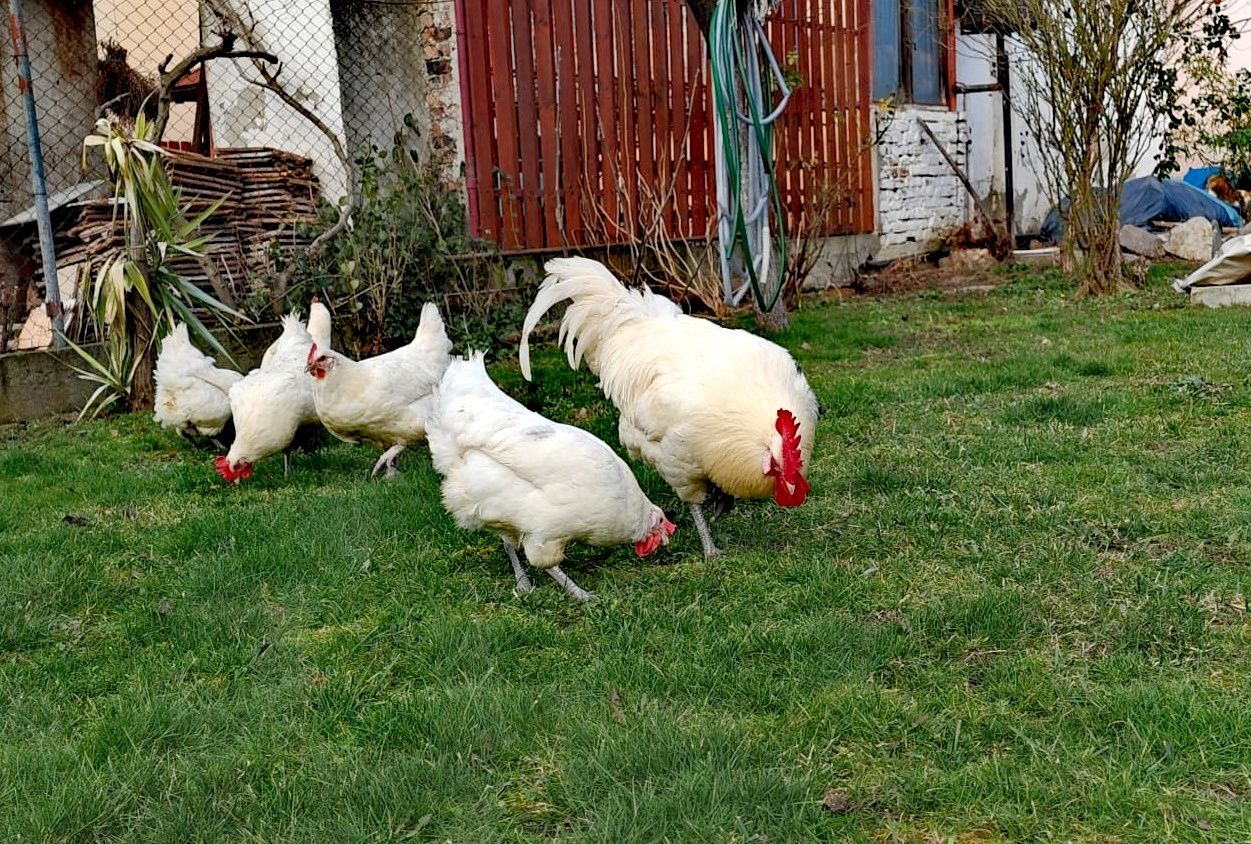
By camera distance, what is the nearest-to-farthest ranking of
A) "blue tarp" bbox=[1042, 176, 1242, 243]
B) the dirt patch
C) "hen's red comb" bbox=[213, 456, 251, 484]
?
"hen's red comb" bbox=[213, 456, 251, 484]
the dirt patch
"blue tarp" bbox=[1042, 176, 1242, 243]

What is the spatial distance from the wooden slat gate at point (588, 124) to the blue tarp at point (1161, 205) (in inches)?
204

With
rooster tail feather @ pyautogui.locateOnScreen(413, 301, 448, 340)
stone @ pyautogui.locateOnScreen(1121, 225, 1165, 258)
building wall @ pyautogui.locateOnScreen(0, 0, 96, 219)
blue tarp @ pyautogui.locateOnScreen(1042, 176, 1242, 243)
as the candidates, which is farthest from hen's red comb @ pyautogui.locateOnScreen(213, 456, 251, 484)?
blue tarp @ pyautogui.locateOnScreen(1042, 176, 1242, 243)

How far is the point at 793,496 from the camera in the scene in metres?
4.11

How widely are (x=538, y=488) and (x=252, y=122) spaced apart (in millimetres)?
6429

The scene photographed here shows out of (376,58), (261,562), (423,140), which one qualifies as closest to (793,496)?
(261,562)

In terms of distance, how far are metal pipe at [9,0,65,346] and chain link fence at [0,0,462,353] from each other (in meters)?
0.58

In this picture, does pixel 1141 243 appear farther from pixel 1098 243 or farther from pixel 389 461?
pixel 389 461

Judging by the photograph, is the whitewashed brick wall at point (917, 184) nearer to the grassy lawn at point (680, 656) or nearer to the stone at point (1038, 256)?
the stone at point (1038, 256)

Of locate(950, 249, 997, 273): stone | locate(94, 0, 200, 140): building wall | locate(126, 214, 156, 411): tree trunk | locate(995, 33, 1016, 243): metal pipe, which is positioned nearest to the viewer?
locate(126, 214, 156, 411): tree trunk

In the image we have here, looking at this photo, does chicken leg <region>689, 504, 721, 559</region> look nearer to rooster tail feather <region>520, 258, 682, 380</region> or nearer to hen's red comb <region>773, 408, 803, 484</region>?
hen's red comb <region>773, 408, 803, 484</region>

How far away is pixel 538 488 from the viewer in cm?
416

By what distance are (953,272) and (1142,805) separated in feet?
39.1

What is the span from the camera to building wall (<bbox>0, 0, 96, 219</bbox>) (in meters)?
10.2

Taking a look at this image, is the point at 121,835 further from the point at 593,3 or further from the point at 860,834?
the point at 593,3
